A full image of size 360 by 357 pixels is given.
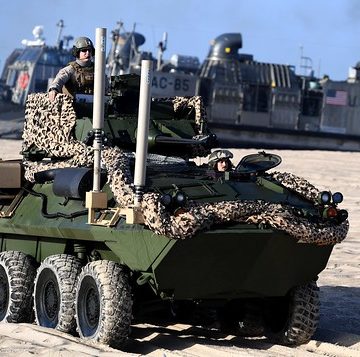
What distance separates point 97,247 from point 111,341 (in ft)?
2.74

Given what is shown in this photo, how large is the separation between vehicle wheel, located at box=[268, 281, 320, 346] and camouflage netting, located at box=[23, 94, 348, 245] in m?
0.55

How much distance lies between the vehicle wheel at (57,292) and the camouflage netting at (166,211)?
0.76 m

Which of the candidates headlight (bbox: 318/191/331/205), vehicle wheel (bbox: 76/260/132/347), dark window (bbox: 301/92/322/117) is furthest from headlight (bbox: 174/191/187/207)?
dark window (bbox: 301/92/322/117)

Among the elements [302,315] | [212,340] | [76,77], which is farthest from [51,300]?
[76,77]

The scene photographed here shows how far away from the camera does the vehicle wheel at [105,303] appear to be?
767 centimetres

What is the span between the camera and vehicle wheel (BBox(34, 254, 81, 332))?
27.1 ft

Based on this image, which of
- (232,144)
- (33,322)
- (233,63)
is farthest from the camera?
(233,63)

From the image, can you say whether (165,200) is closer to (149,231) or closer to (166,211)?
(166,211)

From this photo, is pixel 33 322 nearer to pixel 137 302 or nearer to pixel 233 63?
pixel 137 302

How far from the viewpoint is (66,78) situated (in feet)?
31.2

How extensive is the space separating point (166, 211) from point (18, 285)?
2031mm

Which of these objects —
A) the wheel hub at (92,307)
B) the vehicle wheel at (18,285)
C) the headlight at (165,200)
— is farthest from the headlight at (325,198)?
the vehicle wheel at (18,285)

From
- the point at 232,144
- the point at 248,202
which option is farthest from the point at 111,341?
the point at 232,144

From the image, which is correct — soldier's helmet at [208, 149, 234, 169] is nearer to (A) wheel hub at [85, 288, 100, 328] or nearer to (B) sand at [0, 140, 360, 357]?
(B) sand at [0, 140, 360, 357]
